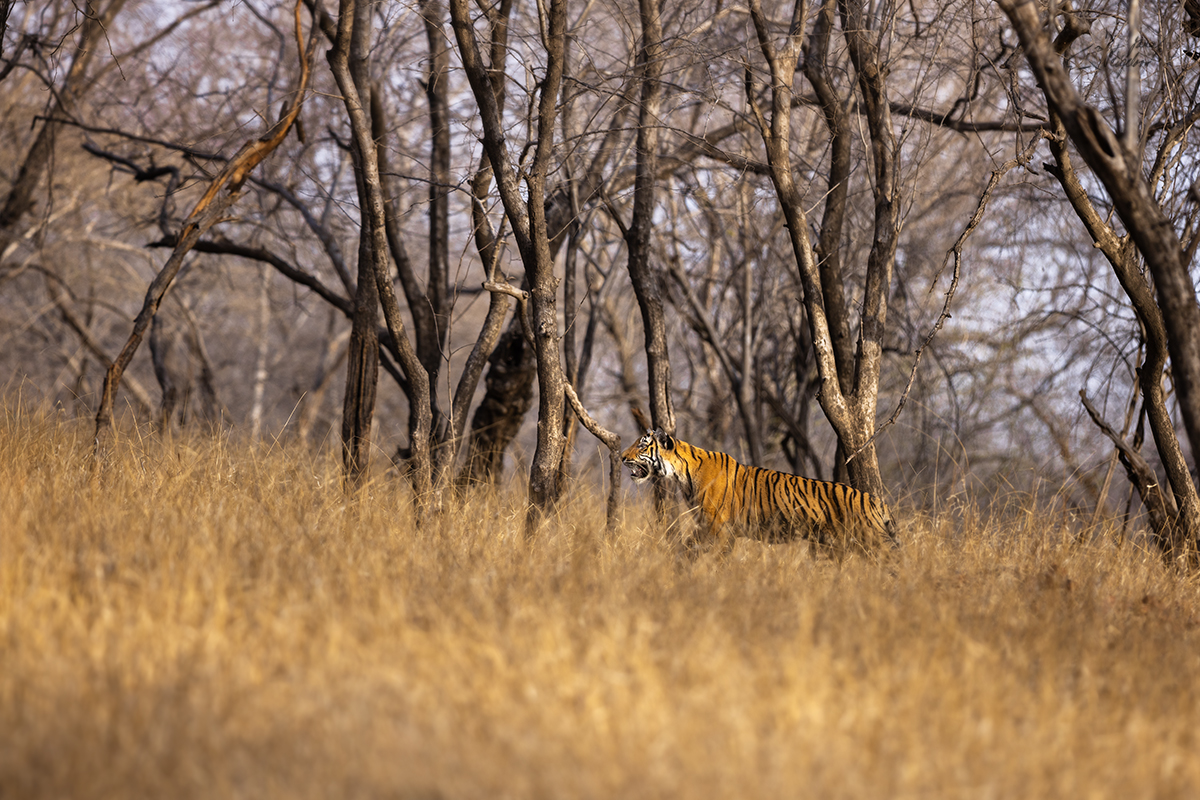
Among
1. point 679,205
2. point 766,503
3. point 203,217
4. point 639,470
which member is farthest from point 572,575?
point 679,205

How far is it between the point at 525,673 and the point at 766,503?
9.10 ft

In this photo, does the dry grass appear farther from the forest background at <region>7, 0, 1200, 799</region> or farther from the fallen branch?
the fallen branch

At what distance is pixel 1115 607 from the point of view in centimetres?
419

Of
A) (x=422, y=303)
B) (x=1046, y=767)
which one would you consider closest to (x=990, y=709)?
(x=1046, y=767)

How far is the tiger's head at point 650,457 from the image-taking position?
5.11 meters

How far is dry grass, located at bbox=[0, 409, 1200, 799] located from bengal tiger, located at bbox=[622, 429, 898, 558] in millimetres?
693

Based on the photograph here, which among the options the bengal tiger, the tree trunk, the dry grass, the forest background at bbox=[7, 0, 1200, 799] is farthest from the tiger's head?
the tree trunk

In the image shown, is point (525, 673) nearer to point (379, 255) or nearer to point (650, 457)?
point (650, 457)

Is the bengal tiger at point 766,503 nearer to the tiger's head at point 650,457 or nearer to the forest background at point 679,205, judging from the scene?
the tiger's head at point 650,457

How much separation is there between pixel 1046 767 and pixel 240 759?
2057 mm

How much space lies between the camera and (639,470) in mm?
5125

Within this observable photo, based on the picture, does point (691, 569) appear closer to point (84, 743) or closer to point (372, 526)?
point (372, 526)

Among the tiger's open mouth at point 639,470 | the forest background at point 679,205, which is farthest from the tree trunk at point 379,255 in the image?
the tiger's open mouth at point 639,470

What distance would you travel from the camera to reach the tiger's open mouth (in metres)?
5.11
